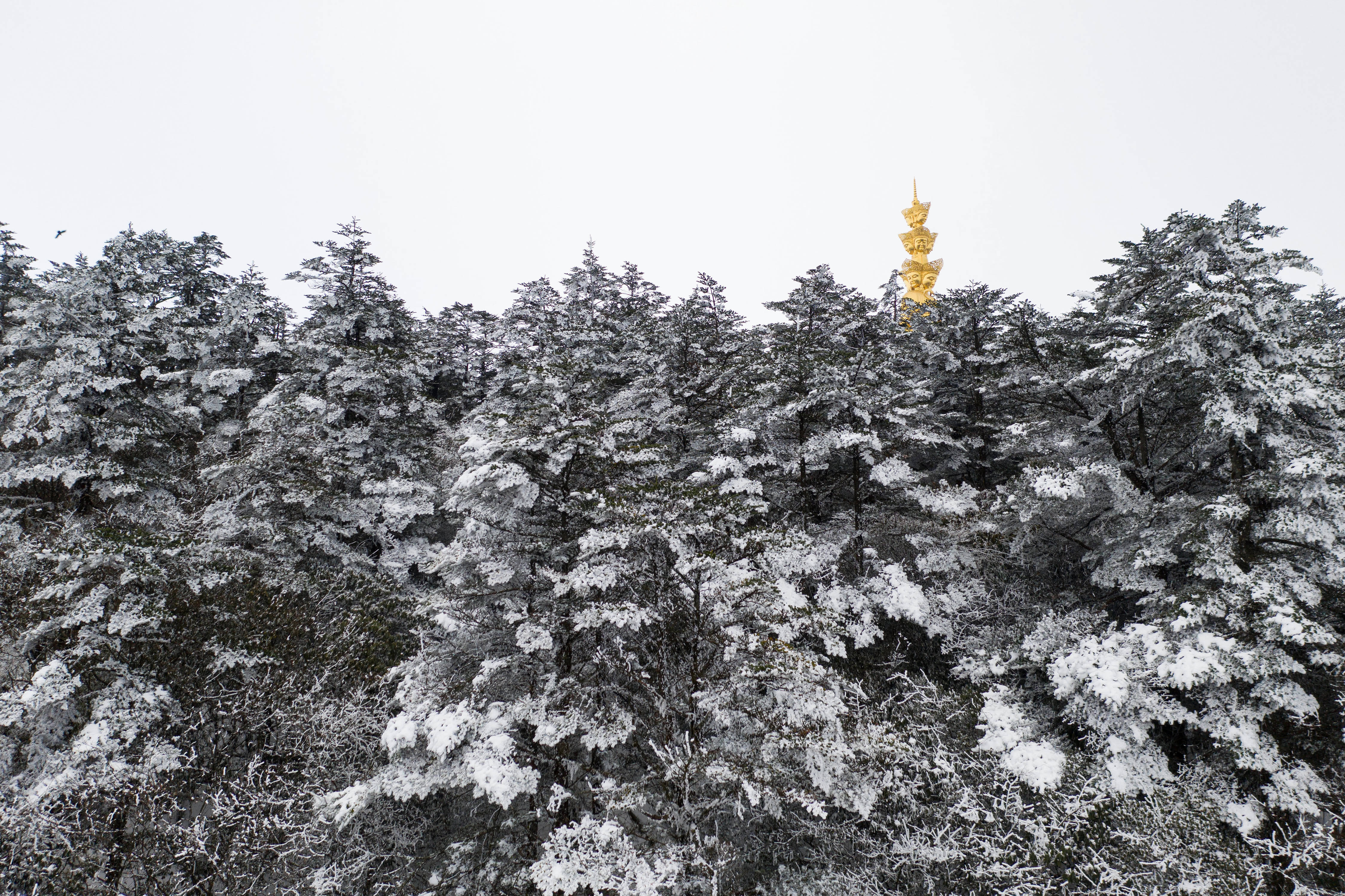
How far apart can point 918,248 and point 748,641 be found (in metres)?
57.4

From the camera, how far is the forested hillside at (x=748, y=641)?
868 centimetres

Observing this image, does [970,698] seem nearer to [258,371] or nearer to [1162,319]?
[1162,319]

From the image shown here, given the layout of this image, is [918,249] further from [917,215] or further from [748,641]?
[748,641]

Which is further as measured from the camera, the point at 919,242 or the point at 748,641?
the point at 919,242

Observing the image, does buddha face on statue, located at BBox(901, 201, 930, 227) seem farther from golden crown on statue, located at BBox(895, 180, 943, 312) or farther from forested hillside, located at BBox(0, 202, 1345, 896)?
forested hillside, located at BBox(0, 202, 1345, 896)

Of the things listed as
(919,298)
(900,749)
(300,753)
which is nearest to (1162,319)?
(900,749)

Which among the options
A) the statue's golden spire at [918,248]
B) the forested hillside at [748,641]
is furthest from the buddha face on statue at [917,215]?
the forested hillside at [748,641]

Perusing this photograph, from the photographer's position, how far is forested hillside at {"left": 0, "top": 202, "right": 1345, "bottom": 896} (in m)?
8.68

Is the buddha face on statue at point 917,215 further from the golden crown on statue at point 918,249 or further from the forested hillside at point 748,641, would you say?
the forested hillside at point 748,641

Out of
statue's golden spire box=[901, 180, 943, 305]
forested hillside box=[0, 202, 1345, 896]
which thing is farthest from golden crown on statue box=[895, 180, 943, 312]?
forested hillside box=[0, 202, 1345, 896]

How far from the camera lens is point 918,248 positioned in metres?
56.5

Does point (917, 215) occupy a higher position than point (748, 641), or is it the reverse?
point (917, 215)

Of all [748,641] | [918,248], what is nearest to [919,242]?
[918,248]

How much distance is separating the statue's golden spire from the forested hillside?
147 ft
